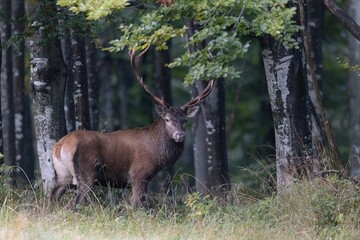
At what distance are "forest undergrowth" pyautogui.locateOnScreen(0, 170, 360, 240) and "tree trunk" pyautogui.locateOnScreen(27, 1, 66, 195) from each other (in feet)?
4.33

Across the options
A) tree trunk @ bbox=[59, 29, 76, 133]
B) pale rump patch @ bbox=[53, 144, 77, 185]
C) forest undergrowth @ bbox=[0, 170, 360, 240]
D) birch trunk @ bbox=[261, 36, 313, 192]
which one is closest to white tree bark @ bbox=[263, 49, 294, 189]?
birch trunk @ bbox=[261, 36, 313, 192]

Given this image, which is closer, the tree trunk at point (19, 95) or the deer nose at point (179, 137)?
the deer nose at point (179, 137)

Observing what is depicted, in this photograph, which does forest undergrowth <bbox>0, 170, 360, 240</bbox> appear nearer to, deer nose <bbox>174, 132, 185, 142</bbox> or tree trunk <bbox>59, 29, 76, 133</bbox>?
deer nose <bbox>174, 132, 185, 142</bbox>

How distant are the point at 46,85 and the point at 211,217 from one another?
12.9ft

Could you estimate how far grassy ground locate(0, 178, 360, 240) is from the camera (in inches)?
493

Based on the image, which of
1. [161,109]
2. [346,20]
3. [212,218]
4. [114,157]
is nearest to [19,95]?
[161,109]

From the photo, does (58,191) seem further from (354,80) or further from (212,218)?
(354,80)

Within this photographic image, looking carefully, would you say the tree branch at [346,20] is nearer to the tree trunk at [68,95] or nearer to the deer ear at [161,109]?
the deer ear at [161,109]

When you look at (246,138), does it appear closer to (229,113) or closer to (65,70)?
(229,113)

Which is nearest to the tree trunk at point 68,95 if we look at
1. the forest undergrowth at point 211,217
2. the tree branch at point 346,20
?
the forest undergrowth at point 211,217

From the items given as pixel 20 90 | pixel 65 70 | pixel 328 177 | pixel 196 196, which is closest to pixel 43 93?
pixel 65 70

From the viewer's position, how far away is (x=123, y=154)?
16391 mm

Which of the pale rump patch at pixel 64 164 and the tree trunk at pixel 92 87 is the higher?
the tree trunk at pixel 92 87

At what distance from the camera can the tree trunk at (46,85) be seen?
16.4 meters
